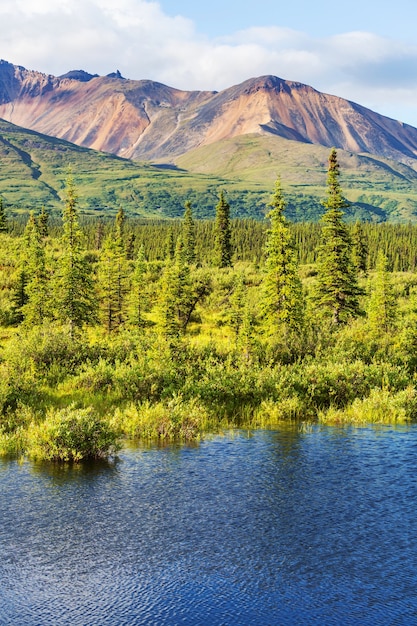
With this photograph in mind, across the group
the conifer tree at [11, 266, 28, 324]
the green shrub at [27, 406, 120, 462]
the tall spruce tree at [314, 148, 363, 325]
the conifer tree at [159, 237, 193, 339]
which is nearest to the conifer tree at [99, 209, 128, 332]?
the conifer tree at [159, 237, 193, 339]

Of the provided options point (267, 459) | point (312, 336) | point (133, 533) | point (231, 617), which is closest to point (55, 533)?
point (133, 533)

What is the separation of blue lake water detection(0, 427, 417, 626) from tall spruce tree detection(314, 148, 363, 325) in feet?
97.0

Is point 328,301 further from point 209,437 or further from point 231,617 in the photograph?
point 231,617

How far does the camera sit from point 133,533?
1440 centimetres

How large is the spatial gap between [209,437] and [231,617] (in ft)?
37.6

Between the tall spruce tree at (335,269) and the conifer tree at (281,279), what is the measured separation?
581 cm

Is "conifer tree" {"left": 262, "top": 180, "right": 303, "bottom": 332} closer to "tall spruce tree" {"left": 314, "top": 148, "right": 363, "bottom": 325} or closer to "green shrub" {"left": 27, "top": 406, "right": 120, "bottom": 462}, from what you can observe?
"tall spruce tree" {"left": 314, "top": 148, "right": 363, "bottom": 325}

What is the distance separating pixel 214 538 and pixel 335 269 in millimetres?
38165

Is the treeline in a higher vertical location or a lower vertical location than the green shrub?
higher

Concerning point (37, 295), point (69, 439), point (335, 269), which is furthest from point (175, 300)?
point (69, 439)

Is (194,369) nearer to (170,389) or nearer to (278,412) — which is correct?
(170,389)

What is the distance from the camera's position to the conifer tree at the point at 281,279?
43844mm

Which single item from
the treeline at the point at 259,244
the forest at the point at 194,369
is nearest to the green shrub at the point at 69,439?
the forest at the point at 194,369

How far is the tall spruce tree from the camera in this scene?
4966cm
